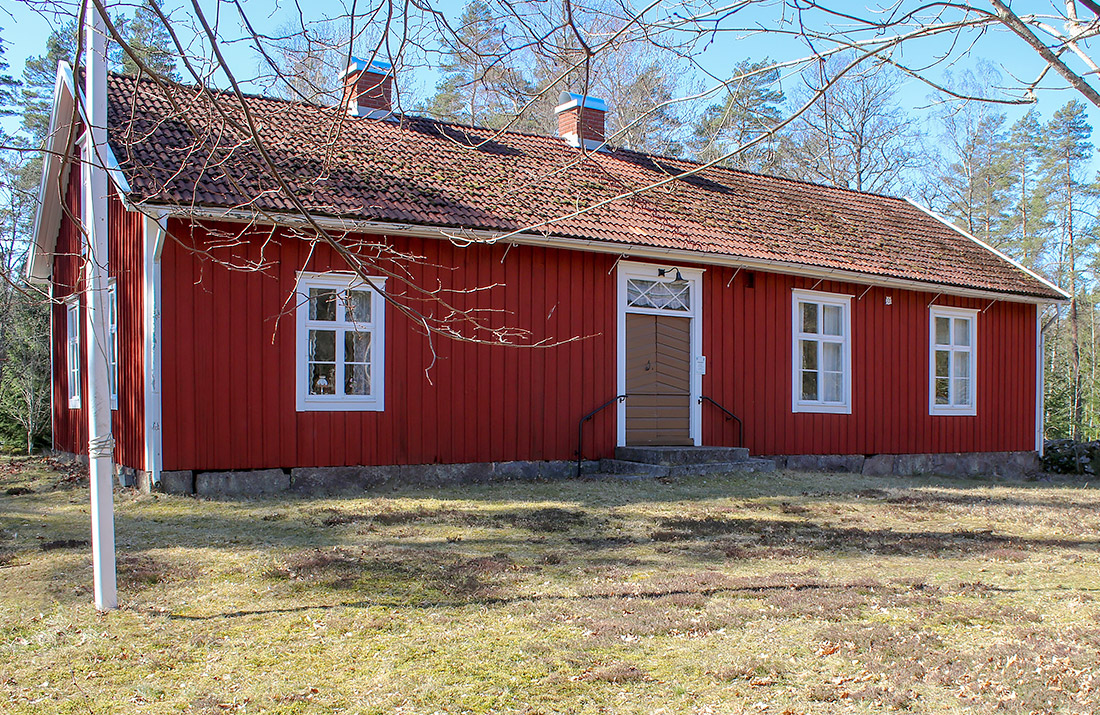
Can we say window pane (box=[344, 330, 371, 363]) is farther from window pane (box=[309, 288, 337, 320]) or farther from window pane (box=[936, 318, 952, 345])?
window pane (box=[936, 318, 952, 345])

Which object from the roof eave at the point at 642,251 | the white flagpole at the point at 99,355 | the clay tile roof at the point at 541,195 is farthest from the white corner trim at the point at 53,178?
the white flagpole at the point at 99,355

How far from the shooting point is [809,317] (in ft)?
49.7

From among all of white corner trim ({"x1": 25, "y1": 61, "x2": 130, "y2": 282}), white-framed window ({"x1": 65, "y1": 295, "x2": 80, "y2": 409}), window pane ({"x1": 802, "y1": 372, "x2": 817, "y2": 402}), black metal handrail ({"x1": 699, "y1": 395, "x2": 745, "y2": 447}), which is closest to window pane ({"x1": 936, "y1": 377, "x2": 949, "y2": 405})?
window pane ({"x1": 802, "y1": 372, "x2": 817, "y2": 402})

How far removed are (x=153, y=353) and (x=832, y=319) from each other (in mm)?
10269

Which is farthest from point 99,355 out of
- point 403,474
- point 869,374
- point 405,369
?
point 869,374

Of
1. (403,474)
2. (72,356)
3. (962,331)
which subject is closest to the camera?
(403,474)

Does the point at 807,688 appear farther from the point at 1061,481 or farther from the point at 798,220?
the point at 1061,481

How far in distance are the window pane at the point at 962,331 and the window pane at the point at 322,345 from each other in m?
11.4

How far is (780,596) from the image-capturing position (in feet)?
20.1

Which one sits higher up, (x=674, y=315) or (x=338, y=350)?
(x=674, y=315)

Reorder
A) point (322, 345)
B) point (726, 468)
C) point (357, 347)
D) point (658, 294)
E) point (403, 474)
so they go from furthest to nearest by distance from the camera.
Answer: point (658, 294)
point (726, 468)
point (403, 474)
point (357, 347)
point (322, 345)

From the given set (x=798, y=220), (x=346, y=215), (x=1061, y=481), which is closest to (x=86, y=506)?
(x=346, y=215)

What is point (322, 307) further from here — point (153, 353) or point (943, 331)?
point (943, 331)

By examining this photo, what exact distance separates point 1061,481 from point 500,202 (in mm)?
10859
